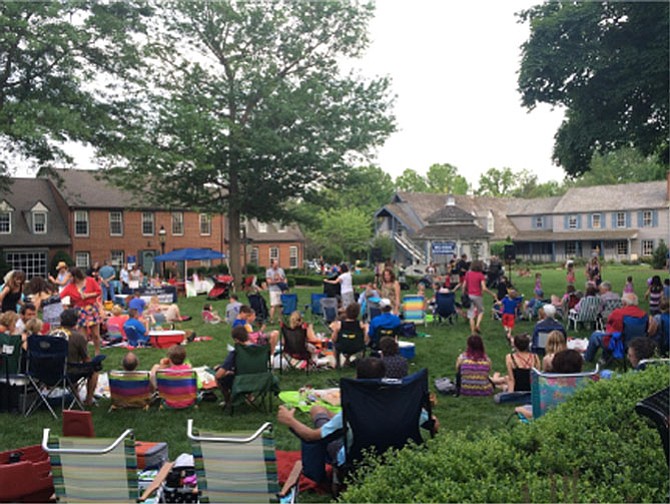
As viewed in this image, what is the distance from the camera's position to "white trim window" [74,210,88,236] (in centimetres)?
→ 4050

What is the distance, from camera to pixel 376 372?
19.0 ft

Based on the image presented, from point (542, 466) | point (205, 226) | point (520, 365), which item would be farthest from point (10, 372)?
point (205, 226)

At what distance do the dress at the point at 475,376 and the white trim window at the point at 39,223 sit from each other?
1460 inches

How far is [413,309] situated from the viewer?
1592cm

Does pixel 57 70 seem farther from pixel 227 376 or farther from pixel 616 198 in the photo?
pixel 616 198

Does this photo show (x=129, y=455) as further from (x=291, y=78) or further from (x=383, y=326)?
(x=291, y=78)

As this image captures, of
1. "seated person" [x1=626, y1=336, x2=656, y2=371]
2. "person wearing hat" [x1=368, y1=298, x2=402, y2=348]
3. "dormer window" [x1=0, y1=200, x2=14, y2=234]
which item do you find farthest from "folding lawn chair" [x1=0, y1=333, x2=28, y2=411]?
"dormer window" [x1=0, y1=200, x2=14, y2=234]

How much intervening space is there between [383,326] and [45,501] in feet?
23.5

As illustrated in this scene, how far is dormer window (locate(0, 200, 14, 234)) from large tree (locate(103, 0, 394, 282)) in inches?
579

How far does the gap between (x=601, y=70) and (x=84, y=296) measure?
1490cm

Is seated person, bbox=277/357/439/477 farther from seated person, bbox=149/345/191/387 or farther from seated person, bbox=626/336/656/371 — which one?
seated person, bbox=626/336/656/371

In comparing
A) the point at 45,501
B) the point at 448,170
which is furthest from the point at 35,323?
the point at 448,170

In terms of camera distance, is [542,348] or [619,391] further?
[542,348]

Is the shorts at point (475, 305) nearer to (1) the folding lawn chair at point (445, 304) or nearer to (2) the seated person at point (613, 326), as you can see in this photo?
(1) the folding lawn chair at point (445, 304)
